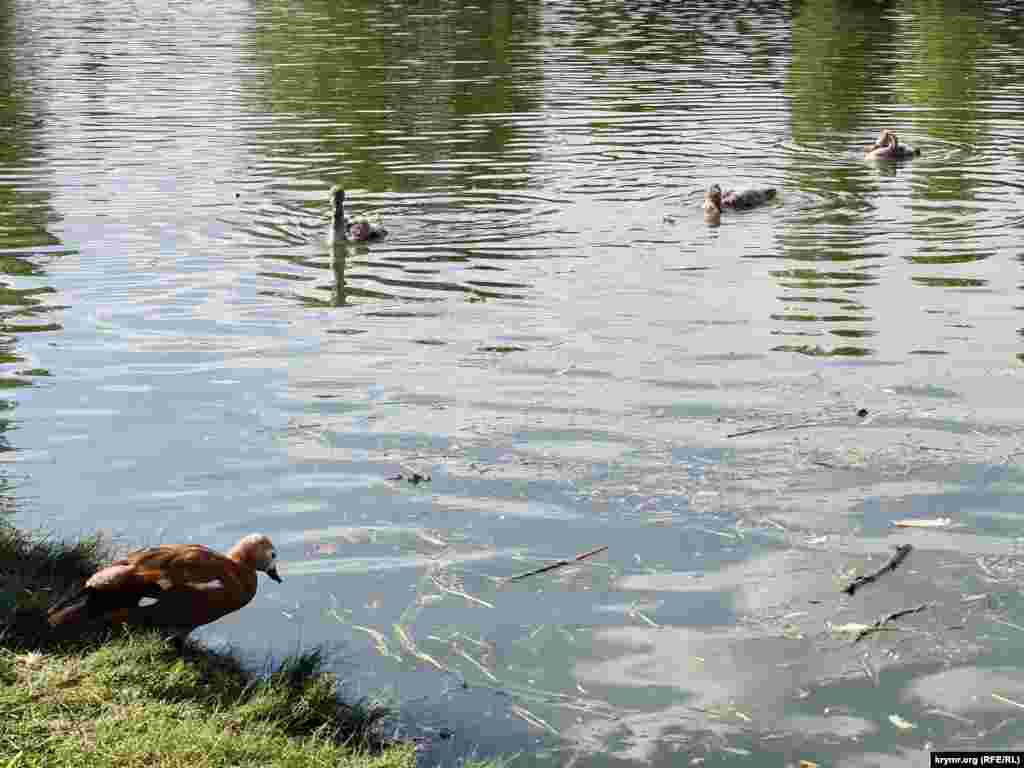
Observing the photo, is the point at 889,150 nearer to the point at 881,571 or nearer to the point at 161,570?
the point at 881,571

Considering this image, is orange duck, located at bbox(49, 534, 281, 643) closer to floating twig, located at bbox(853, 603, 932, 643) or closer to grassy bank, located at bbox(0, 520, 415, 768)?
grassy bank, located at bbox(0, 520, 415, 768)

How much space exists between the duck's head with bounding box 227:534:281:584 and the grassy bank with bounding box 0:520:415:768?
52cm

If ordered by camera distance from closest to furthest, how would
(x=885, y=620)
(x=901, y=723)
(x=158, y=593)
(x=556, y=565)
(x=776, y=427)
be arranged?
1. (x=158, y=593)
2. (x=901, y=723)
3. (x=885, y=620)
4. (x=556, y=565)
5. (x=776, y=427)

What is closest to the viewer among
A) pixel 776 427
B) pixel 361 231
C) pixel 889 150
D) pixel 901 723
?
pixel 901 723

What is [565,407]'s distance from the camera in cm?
1334

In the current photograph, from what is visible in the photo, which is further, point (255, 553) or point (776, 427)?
point (776, 427)

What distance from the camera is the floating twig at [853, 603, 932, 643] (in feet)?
30.3

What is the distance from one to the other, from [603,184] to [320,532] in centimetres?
1366

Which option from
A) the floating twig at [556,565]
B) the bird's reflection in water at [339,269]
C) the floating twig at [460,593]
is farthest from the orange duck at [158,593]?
the bird's reflection in water at [339,269]

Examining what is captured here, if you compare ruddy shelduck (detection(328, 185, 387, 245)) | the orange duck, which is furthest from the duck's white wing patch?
ruddy shelduck (detection(328, 185, 387, 245))

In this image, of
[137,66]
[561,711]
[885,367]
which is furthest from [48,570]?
[137,66]

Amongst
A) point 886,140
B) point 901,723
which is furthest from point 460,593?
point 886,140

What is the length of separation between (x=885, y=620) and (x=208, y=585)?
12.7 feet

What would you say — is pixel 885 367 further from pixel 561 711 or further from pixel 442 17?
pixel 442 17
